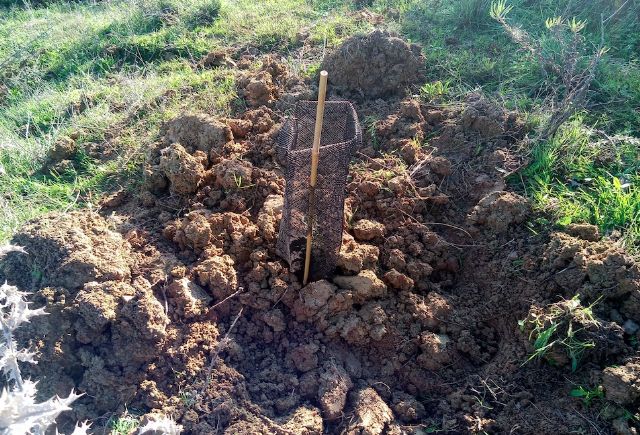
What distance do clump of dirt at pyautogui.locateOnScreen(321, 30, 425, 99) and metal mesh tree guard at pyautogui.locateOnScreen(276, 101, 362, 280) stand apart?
971 mm

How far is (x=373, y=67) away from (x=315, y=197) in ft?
5.86

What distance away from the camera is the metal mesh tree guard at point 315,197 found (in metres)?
2.58

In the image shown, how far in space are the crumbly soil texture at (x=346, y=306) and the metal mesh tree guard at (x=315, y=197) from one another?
0.36 ft

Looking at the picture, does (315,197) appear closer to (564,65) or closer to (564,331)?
(564,331)

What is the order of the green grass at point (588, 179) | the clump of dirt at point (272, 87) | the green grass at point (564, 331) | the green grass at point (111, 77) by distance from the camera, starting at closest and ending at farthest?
the green grass at point (564, 331) < the green grass at point (588, 179) < the green grass at point (111, 77) < the clump of dirt at point (272, 87)

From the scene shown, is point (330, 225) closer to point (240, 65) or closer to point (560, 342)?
point (560, 342)

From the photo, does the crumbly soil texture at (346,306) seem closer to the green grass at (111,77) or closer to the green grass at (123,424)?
the green grass at (123,424)

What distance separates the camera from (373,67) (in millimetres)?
3973

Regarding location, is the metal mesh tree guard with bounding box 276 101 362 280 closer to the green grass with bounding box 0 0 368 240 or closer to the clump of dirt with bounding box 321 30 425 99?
the clump of dirt with bounding box 321 30 425 99

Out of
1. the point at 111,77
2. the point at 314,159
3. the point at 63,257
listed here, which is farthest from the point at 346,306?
the point at 111,77

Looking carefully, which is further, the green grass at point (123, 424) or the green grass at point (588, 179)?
the green grass at point (588, 179)

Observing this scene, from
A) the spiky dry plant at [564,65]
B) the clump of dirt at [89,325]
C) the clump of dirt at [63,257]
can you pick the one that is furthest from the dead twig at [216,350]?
the spiky dry plant at [564,65]

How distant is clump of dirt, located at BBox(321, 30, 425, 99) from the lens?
3969 mm

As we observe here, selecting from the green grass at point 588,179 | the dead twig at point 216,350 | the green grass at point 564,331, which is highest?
the green grass at point 588,179
